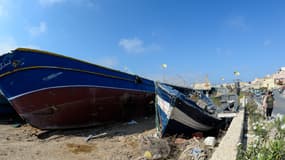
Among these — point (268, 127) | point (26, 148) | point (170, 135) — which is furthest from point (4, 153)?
point (268, 127)

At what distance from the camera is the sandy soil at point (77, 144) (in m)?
4.39

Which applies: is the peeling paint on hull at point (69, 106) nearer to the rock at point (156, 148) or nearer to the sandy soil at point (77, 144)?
the sandy soil at point (77, 144)

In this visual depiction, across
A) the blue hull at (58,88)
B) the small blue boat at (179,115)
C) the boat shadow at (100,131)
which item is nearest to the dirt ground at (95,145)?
the boat shadow at (100,131)

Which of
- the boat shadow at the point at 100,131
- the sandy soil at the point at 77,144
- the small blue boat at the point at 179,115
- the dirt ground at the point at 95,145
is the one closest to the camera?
the dirt ground at the point at 95,145

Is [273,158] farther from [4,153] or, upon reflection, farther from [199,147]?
[4,153]

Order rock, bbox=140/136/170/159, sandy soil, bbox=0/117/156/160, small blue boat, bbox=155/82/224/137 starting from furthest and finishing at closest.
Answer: small blue boat, bbox=155/82/224/137 < sandy soil, bbox=0/117/156/160 < rock, bbox=140/136/170/159

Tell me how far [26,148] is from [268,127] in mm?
5340

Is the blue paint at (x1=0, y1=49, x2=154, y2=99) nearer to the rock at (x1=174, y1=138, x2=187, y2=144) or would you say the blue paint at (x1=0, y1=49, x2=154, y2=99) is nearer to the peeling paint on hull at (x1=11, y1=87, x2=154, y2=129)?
the peeling paint on hull at (x1=11, y1=87, x2=154, y2=129)

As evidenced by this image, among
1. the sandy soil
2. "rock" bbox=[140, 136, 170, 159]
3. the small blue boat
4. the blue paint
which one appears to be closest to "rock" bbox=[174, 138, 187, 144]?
the small blue boat

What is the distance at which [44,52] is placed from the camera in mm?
5965

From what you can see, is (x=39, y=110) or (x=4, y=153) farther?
(x=39, y=110)

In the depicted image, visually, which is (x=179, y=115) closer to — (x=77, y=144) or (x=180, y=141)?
(x=180, y=141)

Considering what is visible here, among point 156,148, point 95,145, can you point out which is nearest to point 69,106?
point 95,145

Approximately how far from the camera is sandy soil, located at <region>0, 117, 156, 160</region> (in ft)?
14.4
